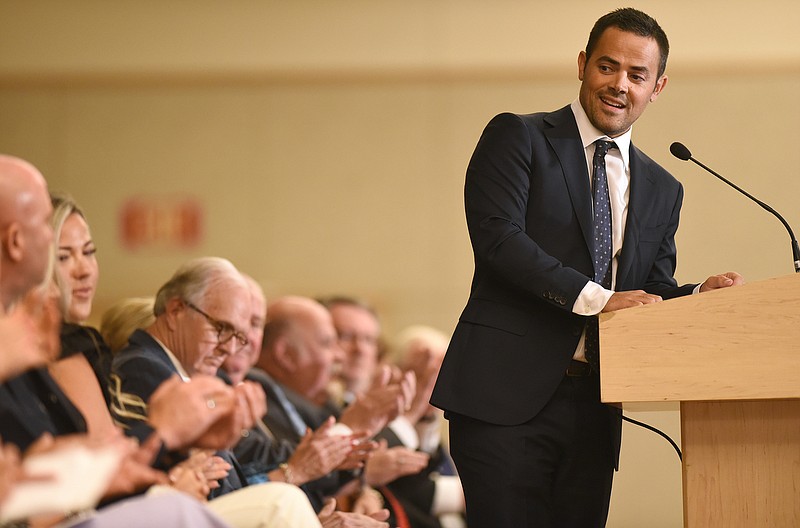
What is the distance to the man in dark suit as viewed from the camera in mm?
2400

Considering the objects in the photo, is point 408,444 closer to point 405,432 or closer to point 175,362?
point 405,432

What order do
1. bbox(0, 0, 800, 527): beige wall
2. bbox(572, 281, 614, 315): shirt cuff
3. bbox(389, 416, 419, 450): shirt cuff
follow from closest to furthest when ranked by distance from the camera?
bbox(572, 281, 614, 315): shirt cuff, bbox(389, 416, 419, 450): shirt cuff, bbox(0, 0, 800, 527): beige wall

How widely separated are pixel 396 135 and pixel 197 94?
1334mm

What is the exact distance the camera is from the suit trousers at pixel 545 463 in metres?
2.40

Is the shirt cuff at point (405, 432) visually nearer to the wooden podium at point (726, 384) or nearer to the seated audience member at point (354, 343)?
the seated audience member at point (354, 343)

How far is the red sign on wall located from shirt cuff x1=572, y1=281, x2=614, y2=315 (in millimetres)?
5180

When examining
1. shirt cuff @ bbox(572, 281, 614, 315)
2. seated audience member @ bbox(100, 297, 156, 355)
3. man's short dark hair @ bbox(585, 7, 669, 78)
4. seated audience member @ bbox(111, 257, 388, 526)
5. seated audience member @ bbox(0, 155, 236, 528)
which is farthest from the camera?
seated audience member @ bbox(100, 297, 156, 355)

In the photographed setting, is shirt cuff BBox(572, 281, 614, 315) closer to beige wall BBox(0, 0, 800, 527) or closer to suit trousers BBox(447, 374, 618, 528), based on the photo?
suit trousers BBox(447, 374, 618, 528)

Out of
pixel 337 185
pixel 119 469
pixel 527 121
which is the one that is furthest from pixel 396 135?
pixel 119 469

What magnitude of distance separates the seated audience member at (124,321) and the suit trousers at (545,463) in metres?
1.24

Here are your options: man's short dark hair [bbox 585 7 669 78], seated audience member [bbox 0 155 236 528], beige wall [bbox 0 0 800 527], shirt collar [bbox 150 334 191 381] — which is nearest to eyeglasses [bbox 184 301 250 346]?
shirt collar [bbox 150 334 191 381]

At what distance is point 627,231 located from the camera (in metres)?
2.49

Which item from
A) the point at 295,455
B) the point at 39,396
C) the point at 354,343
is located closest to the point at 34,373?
the point at 39,396

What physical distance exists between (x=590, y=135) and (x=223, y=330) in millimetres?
1229
